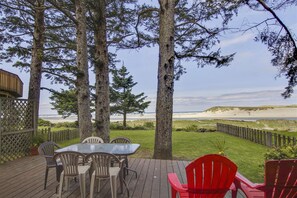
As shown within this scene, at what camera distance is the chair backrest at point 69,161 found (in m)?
3.78

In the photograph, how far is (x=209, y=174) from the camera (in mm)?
2594

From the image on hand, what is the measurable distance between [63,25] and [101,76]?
2923 mm

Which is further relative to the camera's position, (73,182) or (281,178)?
(73,182)

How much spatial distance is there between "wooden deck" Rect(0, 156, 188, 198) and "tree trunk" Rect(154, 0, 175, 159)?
43.6 inches

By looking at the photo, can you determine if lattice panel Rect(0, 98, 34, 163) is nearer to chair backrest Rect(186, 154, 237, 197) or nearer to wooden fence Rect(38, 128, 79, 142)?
wooden fence Rect(38, 128, 79, 142)

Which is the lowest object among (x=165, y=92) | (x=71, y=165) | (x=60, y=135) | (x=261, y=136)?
(x=60, y=135)

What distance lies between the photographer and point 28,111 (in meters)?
8.60

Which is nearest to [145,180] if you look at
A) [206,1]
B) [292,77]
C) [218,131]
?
[292,77]

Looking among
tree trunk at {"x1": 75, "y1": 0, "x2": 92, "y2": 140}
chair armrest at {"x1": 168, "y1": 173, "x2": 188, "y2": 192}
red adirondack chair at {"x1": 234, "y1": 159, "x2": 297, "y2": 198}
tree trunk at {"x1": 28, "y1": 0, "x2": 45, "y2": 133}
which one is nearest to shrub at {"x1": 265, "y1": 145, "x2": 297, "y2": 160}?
red adirondack chair at {"x1": 234, "y1": 159, "x2": 297, "y2": 198}

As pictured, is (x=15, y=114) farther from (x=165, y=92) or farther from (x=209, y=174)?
(x=209, y=174)

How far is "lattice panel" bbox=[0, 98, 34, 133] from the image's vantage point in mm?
7504

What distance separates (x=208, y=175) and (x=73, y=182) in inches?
121

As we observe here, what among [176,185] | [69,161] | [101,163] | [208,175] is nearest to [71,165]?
[69,161]

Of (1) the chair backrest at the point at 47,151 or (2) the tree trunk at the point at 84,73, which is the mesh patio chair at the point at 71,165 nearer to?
(1) the chair backrest at the point at 47,151
